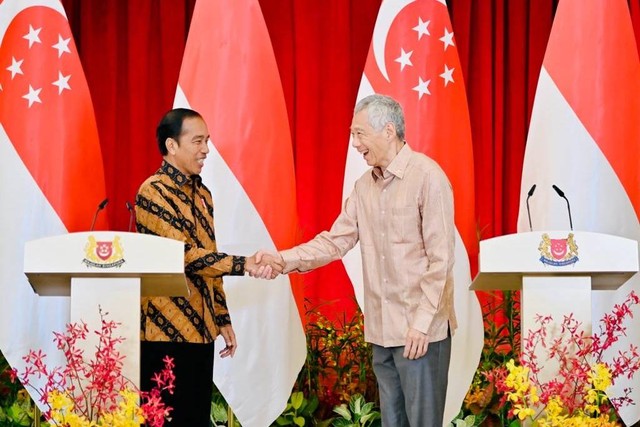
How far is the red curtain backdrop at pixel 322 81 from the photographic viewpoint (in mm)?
4992

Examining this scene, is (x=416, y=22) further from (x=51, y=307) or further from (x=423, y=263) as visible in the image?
(x=51, y=307)

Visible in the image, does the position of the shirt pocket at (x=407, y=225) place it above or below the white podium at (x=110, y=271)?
above

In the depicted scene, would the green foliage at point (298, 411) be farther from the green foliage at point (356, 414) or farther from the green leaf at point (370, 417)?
the green leaf at point (370, 417)

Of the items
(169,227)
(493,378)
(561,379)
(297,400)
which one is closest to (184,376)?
(169,227)

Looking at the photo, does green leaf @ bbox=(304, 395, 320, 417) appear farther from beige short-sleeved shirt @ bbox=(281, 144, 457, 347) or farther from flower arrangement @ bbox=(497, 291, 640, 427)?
flower arrangement @ bbox=(497, 291, 640, 427)

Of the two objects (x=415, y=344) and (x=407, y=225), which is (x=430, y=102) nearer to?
(x=407, y=225)

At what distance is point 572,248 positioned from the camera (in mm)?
2729

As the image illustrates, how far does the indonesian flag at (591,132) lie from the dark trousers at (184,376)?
1.52 meters

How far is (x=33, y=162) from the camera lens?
12.6 feet

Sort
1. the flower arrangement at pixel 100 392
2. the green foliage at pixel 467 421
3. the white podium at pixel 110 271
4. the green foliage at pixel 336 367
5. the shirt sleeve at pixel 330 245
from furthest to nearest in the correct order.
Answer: the green foliage at pixel 336 367 < the green foliage at pixel 467 421 < the shirt sleeve at pixel 330 245 < the white podium at pixel 110 271 < the flower arrangement at pixel 100 392

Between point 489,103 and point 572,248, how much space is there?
2349mm

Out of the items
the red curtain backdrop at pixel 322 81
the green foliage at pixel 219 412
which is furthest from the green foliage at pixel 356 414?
the red curtain backdrop at pixel 322 81

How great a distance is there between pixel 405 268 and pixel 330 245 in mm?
402

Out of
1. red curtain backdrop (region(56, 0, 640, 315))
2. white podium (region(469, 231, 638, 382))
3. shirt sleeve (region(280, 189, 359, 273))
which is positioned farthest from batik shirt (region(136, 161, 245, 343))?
red curtain backdrop (region(56, 0, 640, 315))
